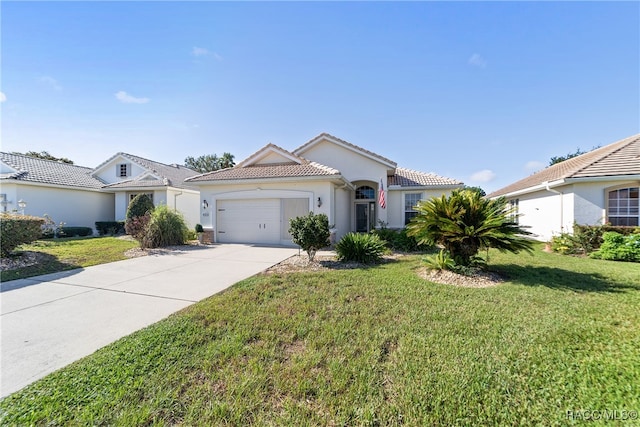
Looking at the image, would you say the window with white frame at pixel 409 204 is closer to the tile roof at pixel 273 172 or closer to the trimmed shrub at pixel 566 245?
the tile roof at pixel 273 172

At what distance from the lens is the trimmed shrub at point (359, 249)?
9.01 m

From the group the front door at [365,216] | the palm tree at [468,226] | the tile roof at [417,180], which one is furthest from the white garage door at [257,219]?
the palm tree at [468,226]

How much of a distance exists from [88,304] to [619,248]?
17246mm

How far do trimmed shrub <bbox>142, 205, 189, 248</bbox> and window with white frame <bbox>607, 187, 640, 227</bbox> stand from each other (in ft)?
70.9

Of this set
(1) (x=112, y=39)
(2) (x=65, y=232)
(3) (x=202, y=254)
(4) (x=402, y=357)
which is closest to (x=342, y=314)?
(4) (x=402, y=357)

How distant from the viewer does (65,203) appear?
18781 mm

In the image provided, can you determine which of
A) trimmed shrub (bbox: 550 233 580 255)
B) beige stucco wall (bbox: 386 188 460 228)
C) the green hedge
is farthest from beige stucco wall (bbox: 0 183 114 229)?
trimmed shrub (bbox: 550 233 580 255)

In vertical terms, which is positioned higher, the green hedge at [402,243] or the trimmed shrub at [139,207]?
the trimmed shrub at [139,207]

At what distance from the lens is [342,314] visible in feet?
15.2

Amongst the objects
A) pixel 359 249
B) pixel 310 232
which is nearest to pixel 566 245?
pixel 359 249

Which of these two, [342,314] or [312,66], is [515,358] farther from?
[312,66]

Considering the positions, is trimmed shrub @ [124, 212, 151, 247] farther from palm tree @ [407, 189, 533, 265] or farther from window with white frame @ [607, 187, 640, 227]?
window with white frame @ [607, 187, 640, 227]

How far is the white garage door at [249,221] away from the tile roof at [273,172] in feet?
4.75

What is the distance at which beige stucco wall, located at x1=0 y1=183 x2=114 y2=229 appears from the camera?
1691 cm
